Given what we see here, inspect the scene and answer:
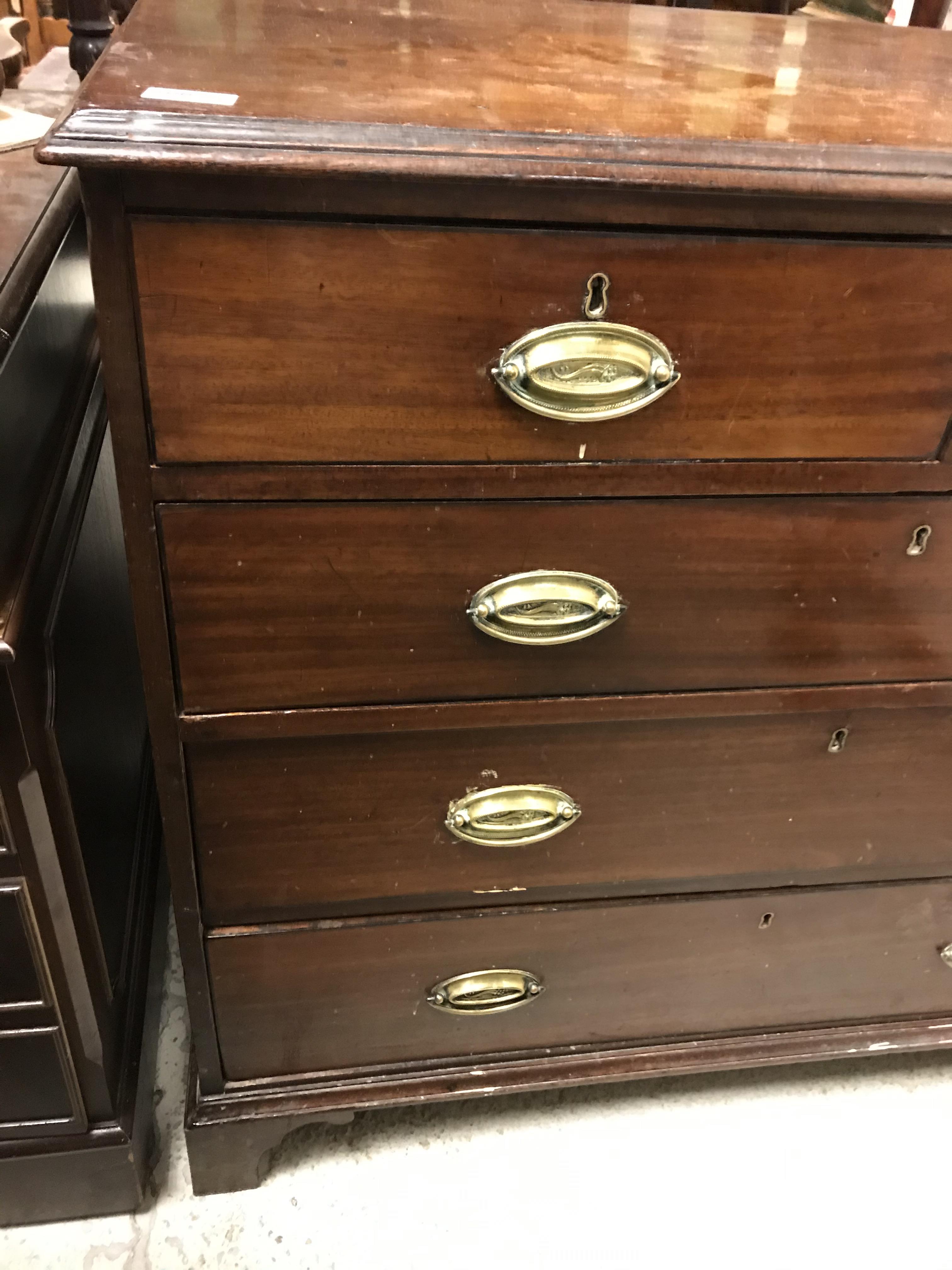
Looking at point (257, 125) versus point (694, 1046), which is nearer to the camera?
point (257, 125)

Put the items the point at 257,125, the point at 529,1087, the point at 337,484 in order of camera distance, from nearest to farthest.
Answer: the point at 257,125, the point at 337,484, the point at 529,1087

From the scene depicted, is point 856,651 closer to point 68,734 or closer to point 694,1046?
point 694,1046

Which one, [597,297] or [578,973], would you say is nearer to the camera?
[597,297]

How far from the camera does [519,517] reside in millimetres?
683

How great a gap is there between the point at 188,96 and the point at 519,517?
1.03ft

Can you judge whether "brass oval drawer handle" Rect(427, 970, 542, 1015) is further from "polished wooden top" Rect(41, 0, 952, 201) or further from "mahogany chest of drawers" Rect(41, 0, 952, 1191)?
"polished wooden top" Rect(41, 0, 952, 201)

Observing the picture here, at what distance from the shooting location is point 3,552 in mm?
704

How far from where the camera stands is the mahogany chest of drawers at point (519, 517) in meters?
0.57

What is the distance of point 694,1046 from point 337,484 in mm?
728

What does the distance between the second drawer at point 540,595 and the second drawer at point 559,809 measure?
6 centimetres

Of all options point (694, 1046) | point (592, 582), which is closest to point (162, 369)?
point (592, 582)

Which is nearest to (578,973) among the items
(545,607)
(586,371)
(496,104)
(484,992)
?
(484,992)

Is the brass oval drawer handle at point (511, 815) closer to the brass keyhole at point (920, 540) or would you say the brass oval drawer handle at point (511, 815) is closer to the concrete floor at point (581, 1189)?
the brass keyhole at point (920, 540)

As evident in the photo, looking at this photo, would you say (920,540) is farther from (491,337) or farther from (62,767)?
(62,767)
